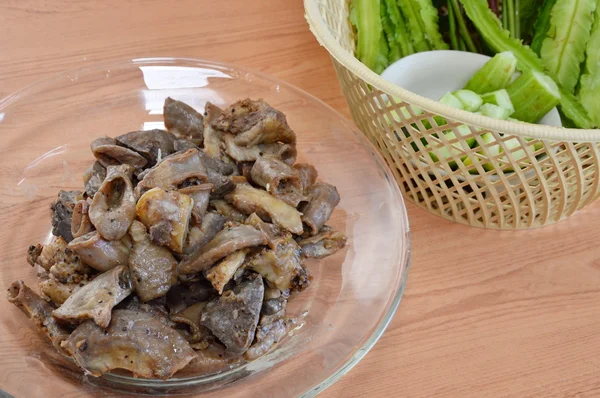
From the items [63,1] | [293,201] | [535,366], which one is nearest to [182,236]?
[293,201]

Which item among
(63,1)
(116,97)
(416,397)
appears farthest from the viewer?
(63,1)

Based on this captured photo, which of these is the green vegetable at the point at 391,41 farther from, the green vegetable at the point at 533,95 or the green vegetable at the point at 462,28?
the green vegetable at the point at 533,95

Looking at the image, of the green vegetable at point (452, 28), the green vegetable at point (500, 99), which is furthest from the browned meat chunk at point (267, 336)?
the green vegetable at point (452, 28)

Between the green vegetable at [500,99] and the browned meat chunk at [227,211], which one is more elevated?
the green vegetable at [500,99]

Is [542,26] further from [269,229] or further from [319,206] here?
A: [269,229]

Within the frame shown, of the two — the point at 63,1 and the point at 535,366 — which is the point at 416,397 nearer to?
the point at 535,366
